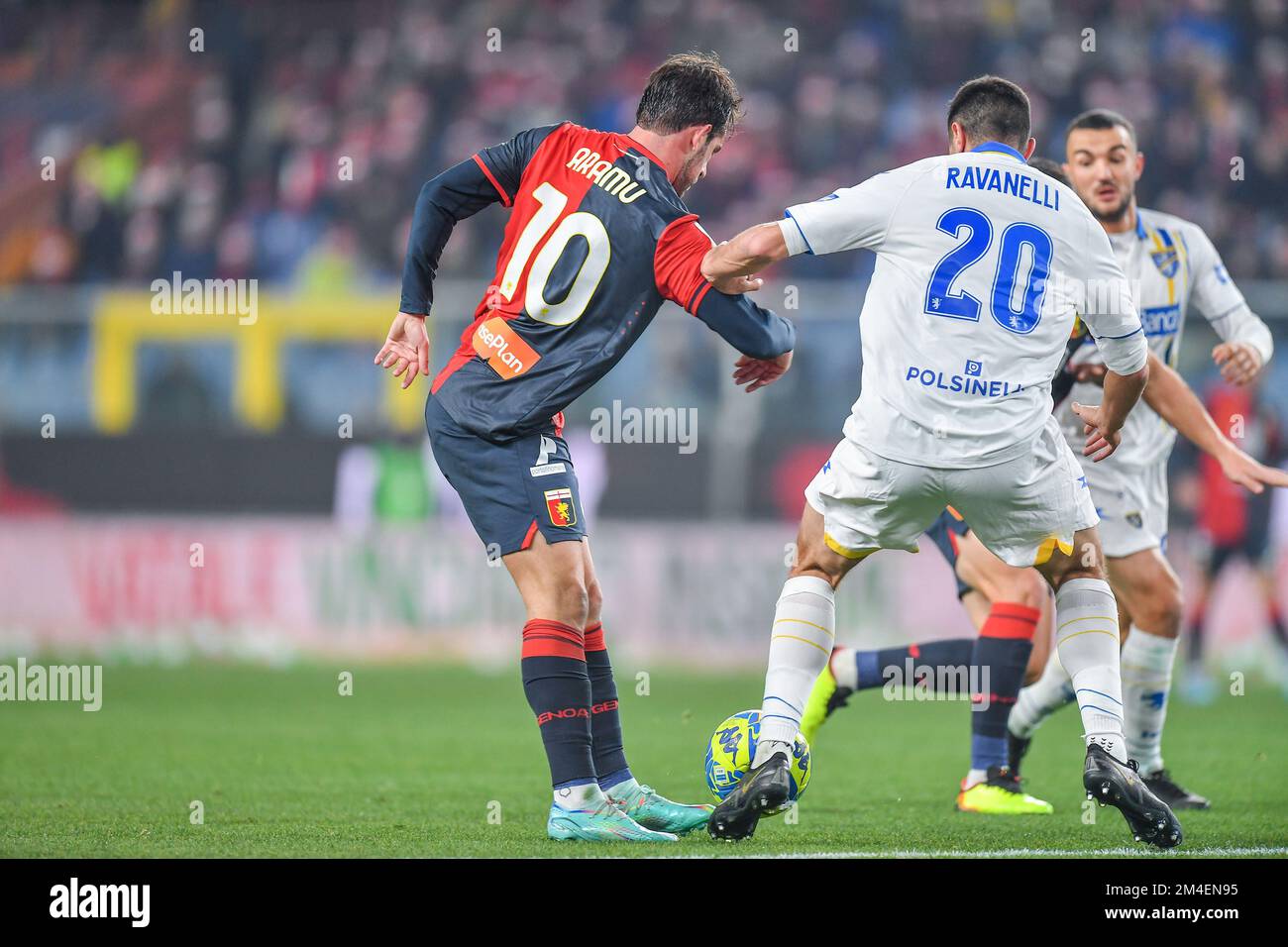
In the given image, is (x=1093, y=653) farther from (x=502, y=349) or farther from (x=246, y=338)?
(x=246, y=338)

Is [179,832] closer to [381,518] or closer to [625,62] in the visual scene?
[381,518]

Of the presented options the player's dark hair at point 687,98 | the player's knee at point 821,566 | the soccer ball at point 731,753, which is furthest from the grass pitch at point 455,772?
the player's dark hair at point 687,98

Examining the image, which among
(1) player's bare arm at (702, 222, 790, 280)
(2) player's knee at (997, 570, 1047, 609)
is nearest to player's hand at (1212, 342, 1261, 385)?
(2) player's knee at (997, 570, 1047, 609)

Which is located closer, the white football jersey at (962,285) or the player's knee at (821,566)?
the white football jersey at (962,285)

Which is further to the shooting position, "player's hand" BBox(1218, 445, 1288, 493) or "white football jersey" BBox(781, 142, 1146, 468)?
"player's hand" BBox(1218, 445, 1288, 493)

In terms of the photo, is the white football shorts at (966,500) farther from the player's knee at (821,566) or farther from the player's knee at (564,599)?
the player's knee at (564,599)

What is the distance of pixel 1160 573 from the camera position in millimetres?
6438

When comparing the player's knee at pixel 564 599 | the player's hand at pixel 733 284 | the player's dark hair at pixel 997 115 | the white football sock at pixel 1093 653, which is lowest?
the white football sock at pixel 1093 653

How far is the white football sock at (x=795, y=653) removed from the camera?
4.81m

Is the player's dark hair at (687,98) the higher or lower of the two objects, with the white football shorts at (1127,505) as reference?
higher

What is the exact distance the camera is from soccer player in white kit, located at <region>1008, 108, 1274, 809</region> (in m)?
6.40

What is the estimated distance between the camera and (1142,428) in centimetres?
672

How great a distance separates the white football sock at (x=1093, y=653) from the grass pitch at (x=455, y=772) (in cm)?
38

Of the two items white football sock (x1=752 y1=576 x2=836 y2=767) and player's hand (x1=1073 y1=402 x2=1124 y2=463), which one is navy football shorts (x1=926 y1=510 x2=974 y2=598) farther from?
white football sock (x1=752 y1=576 x2=836 y2=767)
